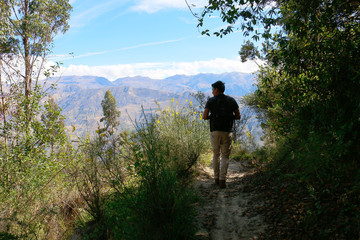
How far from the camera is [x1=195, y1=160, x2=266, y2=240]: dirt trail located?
3246 mm

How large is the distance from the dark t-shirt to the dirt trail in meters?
1.35

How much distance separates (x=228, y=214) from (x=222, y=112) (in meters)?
2.18

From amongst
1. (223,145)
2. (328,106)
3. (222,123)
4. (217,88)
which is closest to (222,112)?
(222,123)

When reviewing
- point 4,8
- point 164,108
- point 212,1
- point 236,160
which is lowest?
point 236,160

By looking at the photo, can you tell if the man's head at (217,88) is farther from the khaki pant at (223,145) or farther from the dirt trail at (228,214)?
the dirt trail at (228,214)

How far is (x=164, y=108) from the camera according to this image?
7.57 meters

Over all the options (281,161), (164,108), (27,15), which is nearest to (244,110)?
(164,108)

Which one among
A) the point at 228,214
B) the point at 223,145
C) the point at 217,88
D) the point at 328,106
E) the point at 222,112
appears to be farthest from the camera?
the point at 217,88

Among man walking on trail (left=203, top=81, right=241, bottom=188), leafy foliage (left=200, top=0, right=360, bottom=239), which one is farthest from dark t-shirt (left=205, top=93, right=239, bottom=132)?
leafy foliage (left=200, top=0, right=360, bottom=239)

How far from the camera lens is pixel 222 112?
5266 millimetres

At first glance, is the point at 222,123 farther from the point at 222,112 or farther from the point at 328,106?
the point at 328,106

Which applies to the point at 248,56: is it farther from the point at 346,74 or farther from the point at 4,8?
the point at 4,8

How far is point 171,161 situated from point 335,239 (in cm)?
345

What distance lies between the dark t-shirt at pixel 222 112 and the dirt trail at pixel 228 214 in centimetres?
135
